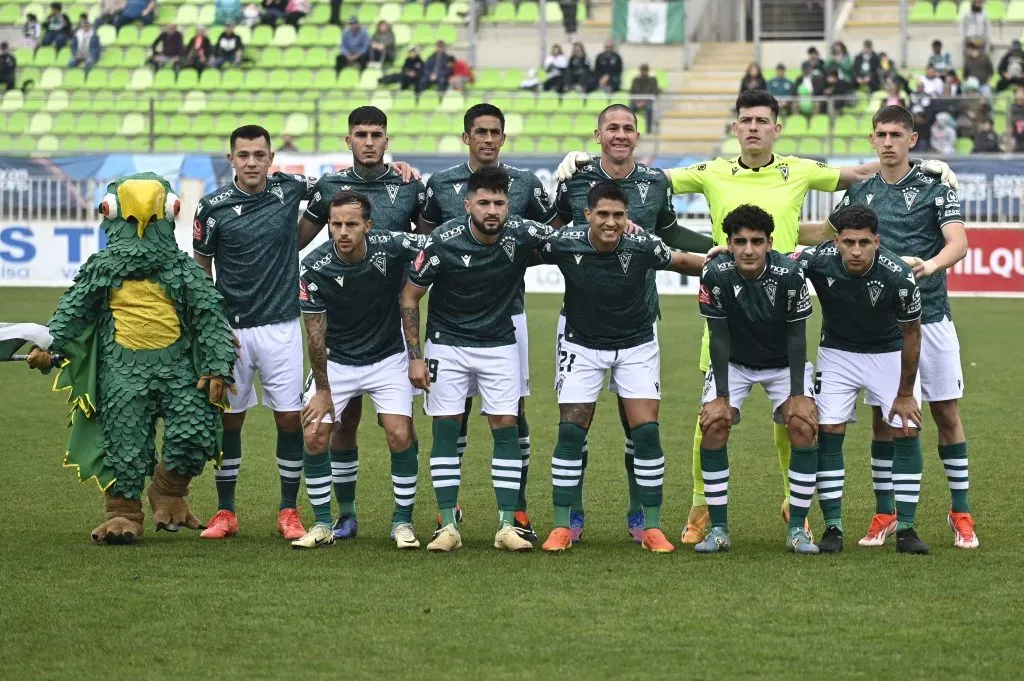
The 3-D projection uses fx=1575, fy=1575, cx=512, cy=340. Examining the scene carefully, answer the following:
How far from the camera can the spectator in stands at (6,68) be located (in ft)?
96.3

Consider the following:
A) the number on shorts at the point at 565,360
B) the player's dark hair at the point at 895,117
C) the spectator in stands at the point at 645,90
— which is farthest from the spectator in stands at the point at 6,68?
the player's dark hair at the point at 895,117

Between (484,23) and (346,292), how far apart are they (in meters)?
22.3

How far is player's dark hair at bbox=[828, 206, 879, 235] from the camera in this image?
7070 millimetres

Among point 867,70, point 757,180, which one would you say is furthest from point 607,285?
point 867,70

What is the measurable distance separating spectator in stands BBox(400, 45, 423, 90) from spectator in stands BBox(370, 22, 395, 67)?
109 centimetres

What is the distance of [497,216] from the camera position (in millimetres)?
7281

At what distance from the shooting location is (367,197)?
7.85 metres

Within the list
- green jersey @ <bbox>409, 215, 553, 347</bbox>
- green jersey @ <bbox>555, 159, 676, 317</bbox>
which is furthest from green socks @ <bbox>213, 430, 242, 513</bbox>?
green jersey @ <bbox>555, 159, 676, 317</bbox>

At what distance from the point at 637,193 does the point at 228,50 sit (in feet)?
73.8

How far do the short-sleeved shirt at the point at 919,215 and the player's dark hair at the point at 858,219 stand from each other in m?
0.37

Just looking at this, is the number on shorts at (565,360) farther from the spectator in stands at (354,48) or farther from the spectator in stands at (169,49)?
the spectator in stands at (169,49)

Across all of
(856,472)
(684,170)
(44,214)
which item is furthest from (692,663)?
(44,214)

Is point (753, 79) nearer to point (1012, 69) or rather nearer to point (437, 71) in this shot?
point (1012, 69)

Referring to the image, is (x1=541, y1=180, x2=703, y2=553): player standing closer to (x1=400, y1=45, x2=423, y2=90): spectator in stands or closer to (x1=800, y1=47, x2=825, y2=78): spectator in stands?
(x1=800, y1=47, x2=825, y2=78): spectator in stands
